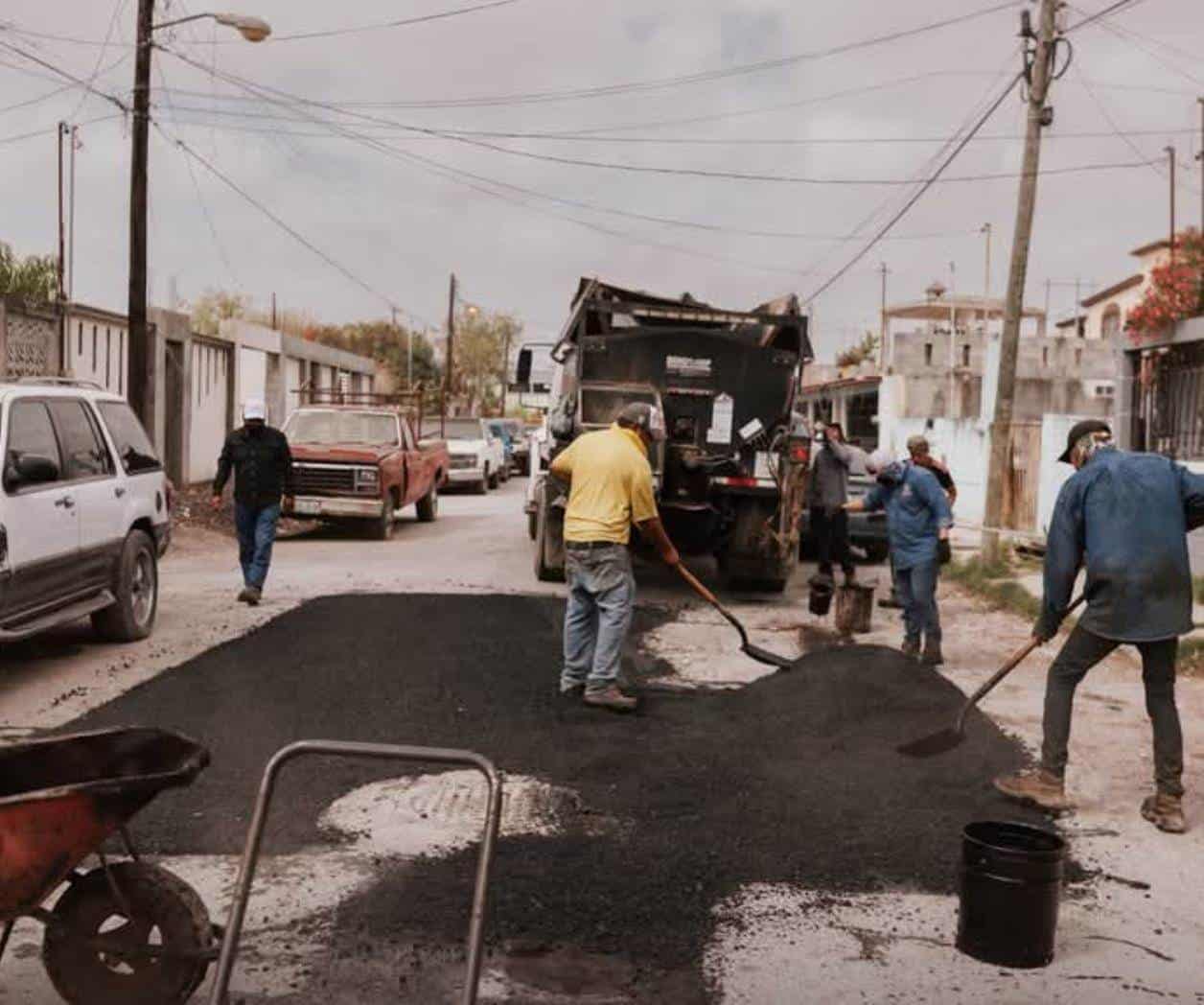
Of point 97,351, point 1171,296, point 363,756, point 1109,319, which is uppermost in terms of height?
point 1109,319

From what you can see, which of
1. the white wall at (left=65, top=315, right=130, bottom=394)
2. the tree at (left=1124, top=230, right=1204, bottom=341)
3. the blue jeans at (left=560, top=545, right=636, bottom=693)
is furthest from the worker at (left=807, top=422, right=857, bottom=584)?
the white wall at (left=65, top=315, right=130, bottom=394)

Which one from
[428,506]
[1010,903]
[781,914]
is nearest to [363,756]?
[781,914]

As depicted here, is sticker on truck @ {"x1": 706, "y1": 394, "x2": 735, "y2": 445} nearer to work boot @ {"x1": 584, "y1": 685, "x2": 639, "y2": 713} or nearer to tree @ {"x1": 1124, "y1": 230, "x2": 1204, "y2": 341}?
tree @ {"x1": 1124, "y1": 230, "x2": 1204, "y2": 341}

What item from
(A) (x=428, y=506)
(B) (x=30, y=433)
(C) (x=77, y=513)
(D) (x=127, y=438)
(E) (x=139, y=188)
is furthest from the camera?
(A) (x=428, y=506)

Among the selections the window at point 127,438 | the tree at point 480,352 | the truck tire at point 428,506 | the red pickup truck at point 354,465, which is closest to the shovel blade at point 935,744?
the window at point 127,438

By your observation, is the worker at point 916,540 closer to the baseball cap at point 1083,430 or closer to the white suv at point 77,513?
the baseball cap at point 1083,430

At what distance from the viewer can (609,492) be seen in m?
8.54

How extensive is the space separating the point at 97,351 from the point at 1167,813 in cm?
1928

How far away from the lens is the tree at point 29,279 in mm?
18953

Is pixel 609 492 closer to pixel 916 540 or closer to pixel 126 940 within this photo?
pixel 916 540

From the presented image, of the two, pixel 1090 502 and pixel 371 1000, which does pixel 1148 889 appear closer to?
pixel 1090 502

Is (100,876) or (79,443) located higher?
(79,443)

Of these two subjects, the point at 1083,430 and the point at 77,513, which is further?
A: the point at 77,513

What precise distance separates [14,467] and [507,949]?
5.33 m
